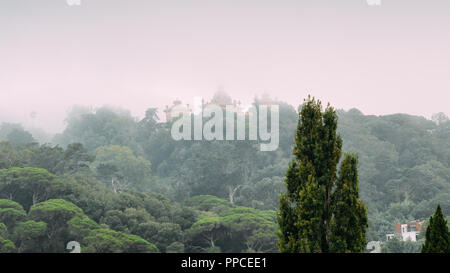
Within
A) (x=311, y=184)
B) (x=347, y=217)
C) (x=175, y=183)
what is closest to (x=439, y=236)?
(x=347, y=217)

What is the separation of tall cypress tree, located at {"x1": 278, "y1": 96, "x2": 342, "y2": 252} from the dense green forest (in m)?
19.9

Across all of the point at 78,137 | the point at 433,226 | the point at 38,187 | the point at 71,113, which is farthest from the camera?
the point at 71,113

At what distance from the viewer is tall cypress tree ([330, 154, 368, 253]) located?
30.6 feet

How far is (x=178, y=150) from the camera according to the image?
56.3m

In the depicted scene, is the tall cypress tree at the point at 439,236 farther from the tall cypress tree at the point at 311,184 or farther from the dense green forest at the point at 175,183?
the dense green forest at the point at 175,183

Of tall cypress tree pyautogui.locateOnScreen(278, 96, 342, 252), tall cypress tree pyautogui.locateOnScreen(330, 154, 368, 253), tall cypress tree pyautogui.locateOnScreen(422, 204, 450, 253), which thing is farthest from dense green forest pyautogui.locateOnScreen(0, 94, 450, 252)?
tall cypress tree pyautogui.locateOnScreen(422, 204, 450, 253)

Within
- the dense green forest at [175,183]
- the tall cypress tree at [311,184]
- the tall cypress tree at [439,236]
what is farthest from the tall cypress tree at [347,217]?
the dense green forest at [175,183]

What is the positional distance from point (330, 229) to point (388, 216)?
1439 inches

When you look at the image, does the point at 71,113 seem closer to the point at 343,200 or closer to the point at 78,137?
the point at 78,137

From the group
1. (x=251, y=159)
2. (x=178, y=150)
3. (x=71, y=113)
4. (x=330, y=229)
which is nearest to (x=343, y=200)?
(x=330, y=229)

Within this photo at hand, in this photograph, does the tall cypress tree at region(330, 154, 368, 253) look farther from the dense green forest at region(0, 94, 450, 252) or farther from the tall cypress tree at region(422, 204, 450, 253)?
the dense green forest at region(0, 94, 450, 252)

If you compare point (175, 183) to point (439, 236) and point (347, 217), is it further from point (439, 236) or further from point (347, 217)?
point (439, 236)

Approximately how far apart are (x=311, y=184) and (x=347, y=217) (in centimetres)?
82

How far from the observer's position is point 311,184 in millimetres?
9336
